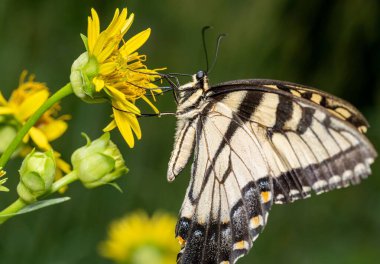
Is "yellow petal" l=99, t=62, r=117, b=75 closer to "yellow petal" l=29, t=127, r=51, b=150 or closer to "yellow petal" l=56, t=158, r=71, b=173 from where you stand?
"yellow petal" l=29, t=127, r=51, b=150

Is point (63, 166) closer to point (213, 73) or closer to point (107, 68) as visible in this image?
point (107, 68)

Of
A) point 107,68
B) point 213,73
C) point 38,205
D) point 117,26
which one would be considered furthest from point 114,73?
point 213,73

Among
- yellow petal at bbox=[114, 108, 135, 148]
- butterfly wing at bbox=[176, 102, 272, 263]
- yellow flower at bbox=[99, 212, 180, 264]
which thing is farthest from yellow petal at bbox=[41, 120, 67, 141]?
yellow flower at bbox=[99, 212, 180, 264]

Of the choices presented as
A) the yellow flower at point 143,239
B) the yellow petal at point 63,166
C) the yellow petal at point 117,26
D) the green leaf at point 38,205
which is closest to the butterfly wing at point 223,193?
the yellow petal at point 63,166

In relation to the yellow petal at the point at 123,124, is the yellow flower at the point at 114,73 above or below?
above

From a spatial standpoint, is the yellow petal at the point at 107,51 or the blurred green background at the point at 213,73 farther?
the blurred green background at the point at 213,73

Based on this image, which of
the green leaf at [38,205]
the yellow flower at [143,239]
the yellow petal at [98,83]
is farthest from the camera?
the yellow flower at [143,239]

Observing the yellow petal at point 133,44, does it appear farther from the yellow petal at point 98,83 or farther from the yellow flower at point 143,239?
the yellow flower at point 143,239
